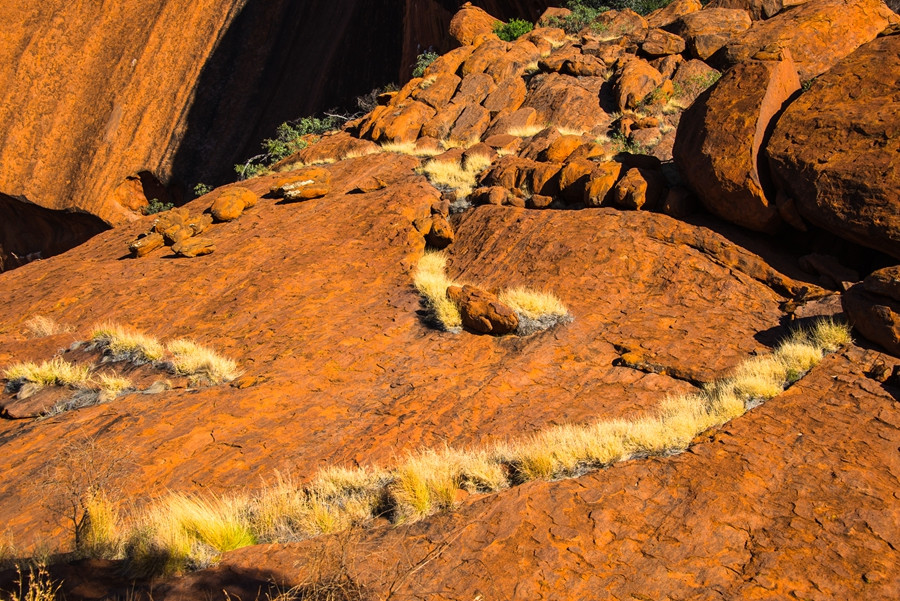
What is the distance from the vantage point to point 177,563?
3826 millimetres

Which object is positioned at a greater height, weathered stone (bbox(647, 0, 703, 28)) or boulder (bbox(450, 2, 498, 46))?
boulder (bbox(450, 2, 498, 46))

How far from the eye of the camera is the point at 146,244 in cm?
1152

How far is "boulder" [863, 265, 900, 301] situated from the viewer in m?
5.69

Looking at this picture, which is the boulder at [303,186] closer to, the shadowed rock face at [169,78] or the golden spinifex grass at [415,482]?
the golden spinifex grass at [415,482]

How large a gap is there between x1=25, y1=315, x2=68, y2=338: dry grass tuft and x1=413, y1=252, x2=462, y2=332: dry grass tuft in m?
5.54

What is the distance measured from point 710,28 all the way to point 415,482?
50.5ft

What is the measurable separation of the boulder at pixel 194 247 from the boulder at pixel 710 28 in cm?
1267

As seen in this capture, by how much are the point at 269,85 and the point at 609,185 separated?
22.0m

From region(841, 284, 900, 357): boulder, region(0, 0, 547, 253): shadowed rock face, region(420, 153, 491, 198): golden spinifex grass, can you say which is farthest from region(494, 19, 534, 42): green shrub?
region(841, 284, 900, 357): boulder

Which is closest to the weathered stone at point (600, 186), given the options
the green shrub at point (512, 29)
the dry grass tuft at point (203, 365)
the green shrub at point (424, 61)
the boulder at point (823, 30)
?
the boulder at point (823, 30)

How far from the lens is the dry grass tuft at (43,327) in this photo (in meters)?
9.13

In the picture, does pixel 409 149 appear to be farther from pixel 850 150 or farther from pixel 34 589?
pixel 34 589

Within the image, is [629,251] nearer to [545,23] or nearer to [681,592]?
[681,592]

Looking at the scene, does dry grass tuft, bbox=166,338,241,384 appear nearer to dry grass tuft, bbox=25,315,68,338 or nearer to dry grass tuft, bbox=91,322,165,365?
dry grass tuft, bbox=91,322,165,365
